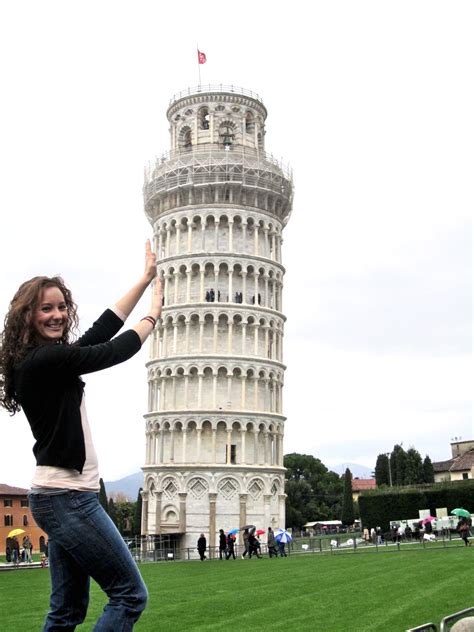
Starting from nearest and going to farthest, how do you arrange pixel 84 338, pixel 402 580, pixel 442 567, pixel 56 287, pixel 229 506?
pixel 56 287
pixel 84 338
pixel 402 580
pixel 442 567
pixel 229 506

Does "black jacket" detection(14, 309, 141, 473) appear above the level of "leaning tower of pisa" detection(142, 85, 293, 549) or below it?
below

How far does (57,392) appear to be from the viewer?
502 cm

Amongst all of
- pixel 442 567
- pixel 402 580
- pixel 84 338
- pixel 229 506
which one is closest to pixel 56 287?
pixel 84 338

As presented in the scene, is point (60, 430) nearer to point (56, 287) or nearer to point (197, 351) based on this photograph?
point (56, 287)

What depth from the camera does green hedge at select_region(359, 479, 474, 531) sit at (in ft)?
220

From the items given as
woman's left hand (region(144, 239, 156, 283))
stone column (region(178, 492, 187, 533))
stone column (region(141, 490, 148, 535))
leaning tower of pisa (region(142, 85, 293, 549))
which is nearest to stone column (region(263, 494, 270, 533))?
leaning tower of pisa (region(142, 85, 293, 549))

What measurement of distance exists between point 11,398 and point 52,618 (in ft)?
4.74

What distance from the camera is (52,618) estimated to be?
5.14 metres

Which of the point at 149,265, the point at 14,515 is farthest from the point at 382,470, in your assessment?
the point at 149,265

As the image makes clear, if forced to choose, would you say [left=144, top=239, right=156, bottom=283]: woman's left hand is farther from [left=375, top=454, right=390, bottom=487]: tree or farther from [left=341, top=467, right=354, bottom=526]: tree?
[left=375, top=454, right=390, bottom=487]: tree

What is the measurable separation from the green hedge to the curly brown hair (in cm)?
6577

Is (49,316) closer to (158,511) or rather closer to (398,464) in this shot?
(158,511)

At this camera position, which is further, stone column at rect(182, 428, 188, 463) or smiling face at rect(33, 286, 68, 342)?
stone column at rect(182, 428, 188, 463)

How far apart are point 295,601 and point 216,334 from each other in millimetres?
47911
